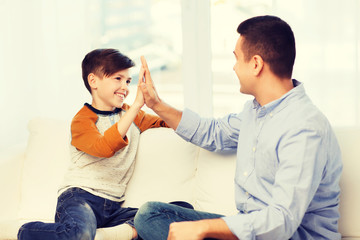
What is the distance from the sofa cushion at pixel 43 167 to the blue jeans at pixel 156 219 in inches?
24.1

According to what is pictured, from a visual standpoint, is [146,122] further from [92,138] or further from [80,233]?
[80,233]

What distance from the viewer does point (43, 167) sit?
2.37m

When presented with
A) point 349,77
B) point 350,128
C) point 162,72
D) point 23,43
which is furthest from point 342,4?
point 23,43

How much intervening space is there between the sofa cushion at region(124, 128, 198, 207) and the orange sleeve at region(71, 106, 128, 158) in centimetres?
23

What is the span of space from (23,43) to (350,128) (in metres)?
1.99

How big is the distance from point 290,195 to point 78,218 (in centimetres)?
82

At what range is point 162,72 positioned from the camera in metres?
3.27

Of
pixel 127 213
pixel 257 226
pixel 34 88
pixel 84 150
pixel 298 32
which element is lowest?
pixel 127 213

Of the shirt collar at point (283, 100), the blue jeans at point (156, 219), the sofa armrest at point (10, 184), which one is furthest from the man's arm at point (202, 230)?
the sofa armrest at point (10, 184)

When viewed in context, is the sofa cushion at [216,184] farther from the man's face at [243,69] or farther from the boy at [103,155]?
the man's face at [243,69]

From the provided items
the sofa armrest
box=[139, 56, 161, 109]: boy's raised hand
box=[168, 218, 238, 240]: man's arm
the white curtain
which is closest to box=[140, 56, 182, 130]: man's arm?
box=[139, 56, 161, 109]: boy's raised hand

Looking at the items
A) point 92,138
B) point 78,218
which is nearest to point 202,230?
point 78,218

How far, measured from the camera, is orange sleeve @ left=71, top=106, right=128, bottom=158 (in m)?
1.98

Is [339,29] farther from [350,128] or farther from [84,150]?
[84,150]
